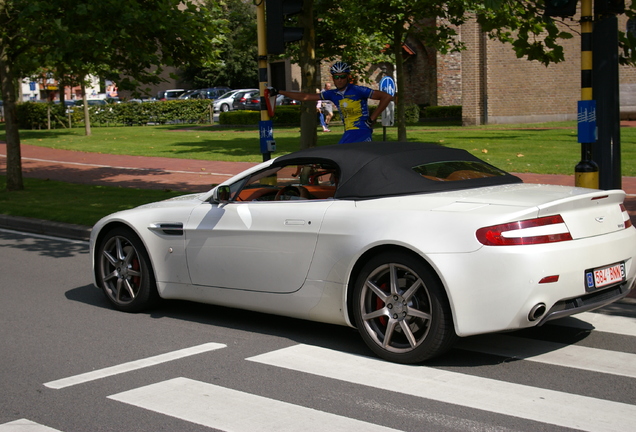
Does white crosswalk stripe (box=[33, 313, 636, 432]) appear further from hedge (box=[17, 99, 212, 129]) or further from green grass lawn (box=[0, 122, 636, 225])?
hedge (box=[17, 99, 212, 129])

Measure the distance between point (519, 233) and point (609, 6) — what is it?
4646mm

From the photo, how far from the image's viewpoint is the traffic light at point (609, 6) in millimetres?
8602

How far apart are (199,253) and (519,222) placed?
2.69 metres

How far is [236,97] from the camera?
172 feet

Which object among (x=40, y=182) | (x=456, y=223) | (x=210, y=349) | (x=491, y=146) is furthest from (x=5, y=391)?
(x=491, y=146)

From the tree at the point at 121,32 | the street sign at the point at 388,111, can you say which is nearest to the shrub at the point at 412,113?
the street sign at the point at 388,111

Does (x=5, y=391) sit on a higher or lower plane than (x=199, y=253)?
lower

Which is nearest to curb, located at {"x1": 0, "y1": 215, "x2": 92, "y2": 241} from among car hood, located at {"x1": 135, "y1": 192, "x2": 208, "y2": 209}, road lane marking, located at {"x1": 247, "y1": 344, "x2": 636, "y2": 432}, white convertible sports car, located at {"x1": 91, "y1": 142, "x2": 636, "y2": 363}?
car hood, located at {"x1": 135, "y1": 192, "x2": 208, "y2": 209}

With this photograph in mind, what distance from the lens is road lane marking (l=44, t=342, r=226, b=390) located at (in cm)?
524

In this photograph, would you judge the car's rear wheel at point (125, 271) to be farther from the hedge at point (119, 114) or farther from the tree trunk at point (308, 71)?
the hedge at point (119, 114)

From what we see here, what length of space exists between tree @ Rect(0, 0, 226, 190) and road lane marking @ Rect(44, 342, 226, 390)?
7376 millimetres

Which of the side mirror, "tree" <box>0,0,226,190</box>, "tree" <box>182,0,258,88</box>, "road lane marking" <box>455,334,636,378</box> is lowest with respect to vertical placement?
"road lane marking" <box>455,334,636,378</box>

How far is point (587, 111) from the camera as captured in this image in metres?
8.38

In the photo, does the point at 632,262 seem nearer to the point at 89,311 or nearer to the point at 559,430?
the point at 559,430
